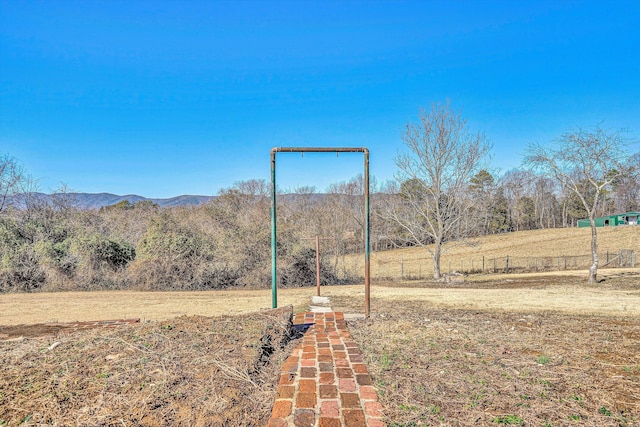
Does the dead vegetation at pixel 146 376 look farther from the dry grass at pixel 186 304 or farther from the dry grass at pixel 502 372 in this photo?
the dry grass at pixel 186 304

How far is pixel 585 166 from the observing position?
1275cm

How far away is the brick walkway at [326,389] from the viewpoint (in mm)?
2156

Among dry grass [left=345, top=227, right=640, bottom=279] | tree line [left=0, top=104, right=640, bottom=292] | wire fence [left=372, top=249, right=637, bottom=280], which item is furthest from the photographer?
dry grass [left=345, top=227, right=640, bottom=279]

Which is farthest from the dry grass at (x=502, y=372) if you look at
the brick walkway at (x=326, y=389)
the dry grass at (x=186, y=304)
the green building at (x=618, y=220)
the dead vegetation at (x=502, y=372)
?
the green building at (x=618, y=220)

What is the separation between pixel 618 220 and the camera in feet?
139

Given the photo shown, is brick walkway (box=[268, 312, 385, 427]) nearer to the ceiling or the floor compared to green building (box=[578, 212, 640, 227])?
nearer to the floor

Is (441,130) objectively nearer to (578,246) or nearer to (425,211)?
(425,211)

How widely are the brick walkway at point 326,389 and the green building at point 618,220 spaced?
4960 centimetres

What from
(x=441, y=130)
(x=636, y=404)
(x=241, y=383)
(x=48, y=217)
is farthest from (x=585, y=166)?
(x=48, y=217)

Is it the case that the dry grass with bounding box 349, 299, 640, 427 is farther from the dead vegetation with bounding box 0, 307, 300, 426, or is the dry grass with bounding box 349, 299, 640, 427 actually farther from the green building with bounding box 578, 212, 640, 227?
the green building with bounding box 578, 212, 640, 227

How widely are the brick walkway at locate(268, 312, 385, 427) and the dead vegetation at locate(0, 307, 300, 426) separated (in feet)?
0.49

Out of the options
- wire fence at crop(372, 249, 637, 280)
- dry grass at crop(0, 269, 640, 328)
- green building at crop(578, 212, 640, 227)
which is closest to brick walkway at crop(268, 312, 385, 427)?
dry grass at crop(0, 269, 640, 328)

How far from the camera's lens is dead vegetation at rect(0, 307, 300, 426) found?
2.28 meters

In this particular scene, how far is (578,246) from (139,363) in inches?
1422
